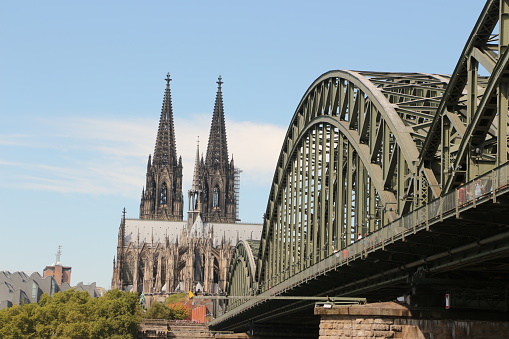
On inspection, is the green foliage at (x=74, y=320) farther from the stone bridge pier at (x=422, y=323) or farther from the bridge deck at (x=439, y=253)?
the stone bridge pier at (x=422, y=323)

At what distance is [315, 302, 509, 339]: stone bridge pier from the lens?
3812cm

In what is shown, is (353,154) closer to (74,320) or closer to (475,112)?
(475,112)

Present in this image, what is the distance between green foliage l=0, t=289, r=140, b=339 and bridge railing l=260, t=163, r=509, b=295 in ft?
340

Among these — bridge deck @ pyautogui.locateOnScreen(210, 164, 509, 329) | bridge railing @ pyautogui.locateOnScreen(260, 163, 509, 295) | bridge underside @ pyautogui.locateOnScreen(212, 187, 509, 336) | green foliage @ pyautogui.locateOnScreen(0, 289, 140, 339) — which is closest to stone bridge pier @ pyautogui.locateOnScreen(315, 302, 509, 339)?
bridge underside @ pyautogui.locateOnScreen(212, 187, 509, 336)

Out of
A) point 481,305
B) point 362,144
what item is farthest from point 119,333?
point 481,305

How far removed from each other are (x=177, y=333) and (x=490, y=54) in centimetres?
14272

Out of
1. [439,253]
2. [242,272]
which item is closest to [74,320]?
[242,272]

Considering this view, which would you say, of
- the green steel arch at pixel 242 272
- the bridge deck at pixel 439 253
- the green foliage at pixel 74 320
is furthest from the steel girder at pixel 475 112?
the green foliage at pixel 74 320

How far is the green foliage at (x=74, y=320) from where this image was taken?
14862cm

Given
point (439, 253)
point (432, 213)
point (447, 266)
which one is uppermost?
point (432, 213)

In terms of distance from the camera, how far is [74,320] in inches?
6014

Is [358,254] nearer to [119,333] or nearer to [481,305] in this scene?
[481,305]

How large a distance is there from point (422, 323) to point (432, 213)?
18.6 ft

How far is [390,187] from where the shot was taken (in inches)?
1868
